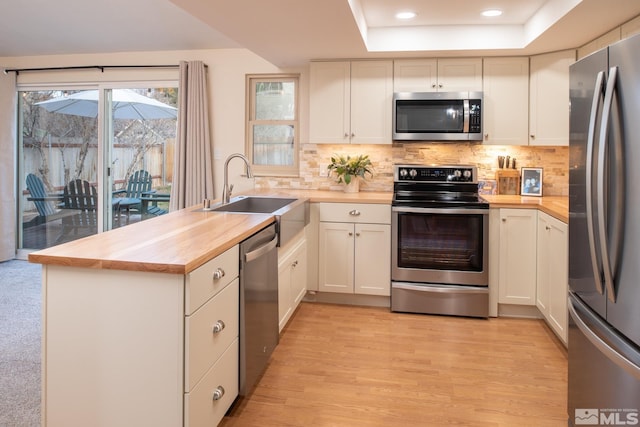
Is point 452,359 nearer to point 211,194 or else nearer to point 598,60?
point 598,60

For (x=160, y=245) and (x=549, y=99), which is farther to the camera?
(x=549, y=99)

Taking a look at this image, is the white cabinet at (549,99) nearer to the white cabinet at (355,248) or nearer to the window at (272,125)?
the white cabinet at (355,248)

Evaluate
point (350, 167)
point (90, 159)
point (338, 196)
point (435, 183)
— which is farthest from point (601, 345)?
point (90, 159)

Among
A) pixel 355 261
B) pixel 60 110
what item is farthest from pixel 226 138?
pixel 60 110

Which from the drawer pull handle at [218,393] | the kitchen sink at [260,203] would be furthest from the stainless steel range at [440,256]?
the drawer pull handle at [218,393]

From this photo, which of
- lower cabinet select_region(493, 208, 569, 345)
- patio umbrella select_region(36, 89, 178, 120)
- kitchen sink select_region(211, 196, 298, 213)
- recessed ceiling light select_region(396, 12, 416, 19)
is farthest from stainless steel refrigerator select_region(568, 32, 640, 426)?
patio umbrella select_region(36, 89, 178, 120)

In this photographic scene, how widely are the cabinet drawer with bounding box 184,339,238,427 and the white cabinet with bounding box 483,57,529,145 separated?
283 centimetres

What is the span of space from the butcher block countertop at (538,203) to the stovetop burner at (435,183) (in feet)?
0.59

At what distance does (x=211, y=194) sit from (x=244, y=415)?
107 inches

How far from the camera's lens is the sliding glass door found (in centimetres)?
498

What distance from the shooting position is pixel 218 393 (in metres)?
1.93

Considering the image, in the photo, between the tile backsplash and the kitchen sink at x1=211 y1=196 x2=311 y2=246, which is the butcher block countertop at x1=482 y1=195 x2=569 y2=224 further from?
the kitchen sink at x1=211 y1=196 x2=311 y2=246

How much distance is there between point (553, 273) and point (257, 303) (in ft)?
6.78

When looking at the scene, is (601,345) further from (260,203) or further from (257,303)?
(260,203)
